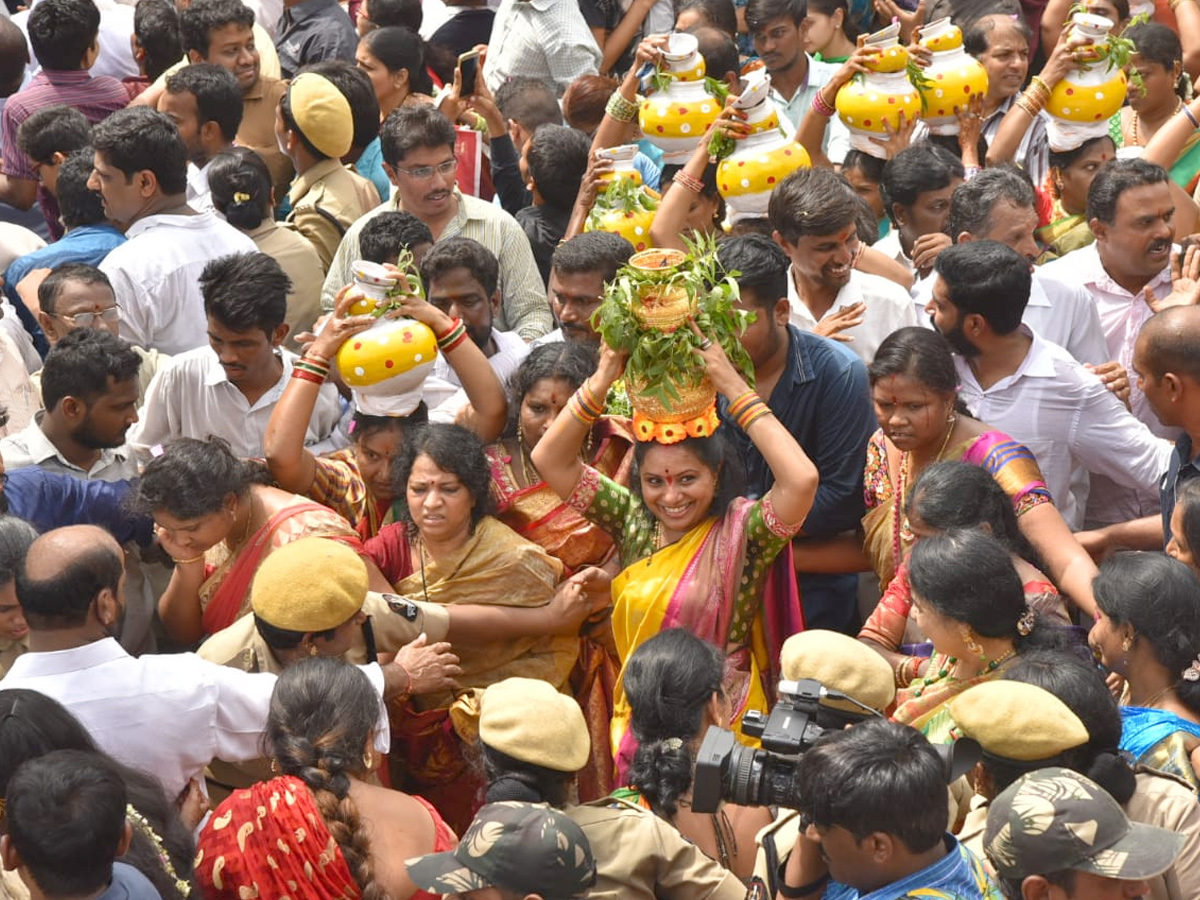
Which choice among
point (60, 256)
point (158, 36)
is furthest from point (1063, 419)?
point (158, 36)

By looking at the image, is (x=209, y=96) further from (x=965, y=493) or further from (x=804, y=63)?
(x=965, y=493)

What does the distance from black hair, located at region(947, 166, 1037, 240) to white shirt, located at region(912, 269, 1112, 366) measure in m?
0.27

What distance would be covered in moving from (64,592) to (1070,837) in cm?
235

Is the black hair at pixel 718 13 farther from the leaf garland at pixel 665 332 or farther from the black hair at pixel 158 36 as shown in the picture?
the leaf garland at pixel 665 332

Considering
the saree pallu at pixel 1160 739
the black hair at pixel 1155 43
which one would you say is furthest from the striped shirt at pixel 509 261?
the saree pallu at pixel 1160 739

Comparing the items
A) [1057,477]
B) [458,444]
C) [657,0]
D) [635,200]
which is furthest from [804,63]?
[458,444]

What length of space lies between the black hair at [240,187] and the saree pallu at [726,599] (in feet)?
8.58

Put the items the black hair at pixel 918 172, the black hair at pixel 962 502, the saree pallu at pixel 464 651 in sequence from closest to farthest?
the black hair at pixel 962 502
the saree pallu at pixel 464 651
the black hair at pixel 918 172

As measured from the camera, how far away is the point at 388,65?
26.4 feet

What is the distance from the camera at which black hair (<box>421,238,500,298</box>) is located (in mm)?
5598

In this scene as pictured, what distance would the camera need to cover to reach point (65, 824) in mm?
3143

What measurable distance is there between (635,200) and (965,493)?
245cm

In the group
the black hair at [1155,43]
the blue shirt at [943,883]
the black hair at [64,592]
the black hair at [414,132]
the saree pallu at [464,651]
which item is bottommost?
the saree pallu at [464,651]

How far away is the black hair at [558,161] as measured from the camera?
702 cm
